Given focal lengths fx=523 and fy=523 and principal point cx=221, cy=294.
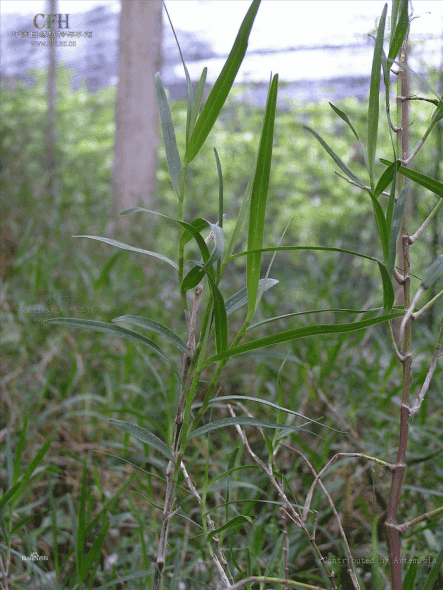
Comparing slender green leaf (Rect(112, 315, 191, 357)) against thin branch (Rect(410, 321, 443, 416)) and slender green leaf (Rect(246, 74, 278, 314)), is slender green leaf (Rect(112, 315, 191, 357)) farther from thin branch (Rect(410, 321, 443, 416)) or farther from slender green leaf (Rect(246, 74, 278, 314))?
thin branch (Rect(410, 321, 443, 416))

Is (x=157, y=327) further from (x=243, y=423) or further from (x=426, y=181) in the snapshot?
(x=426, y=181)

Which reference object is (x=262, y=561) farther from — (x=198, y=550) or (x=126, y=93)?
(x=126, y=93)

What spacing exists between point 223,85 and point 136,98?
262 centimetres

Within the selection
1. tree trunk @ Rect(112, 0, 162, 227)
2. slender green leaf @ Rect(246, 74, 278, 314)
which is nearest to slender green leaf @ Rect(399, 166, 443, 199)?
slender green leaf @ Rect(246, 74, 278, 314)

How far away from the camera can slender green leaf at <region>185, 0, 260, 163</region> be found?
1.07ft

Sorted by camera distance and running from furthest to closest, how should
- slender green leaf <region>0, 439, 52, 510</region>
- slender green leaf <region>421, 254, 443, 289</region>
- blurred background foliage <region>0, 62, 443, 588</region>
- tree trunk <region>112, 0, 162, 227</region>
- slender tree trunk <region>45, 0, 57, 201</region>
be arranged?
1. tree trunk <region>112, 0, 162, 227</region>
2. slender tree trunk <region>45, 0, 57, 201</region>
3. blurred background foliage <region>0, 62, 443, 588</region>
4. slender green leaf <region>0, 439, 52, 510</region>
5. slender green leaf <region>421, 254, 443, 289</region>

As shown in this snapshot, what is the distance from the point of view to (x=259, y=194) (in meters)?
0.35

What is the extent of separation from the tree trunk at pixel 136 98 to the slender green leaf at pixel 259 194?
94.8 inches

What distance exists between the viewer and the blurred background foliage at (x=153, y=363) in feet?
2.72

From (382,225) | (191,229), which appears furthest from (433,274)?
(191,229)

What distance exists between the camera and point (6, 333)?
4.37ft

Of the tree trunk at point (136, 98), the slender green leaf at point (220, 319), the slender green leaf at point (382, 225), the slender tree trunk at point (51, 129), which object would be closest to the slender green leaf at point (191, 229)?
the slender green leaf at point (220, 319)

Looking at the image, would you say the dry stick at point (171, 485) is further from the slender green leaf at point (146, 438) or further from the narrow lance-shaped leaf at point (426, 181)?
the narrow lance-shaped leaf at point (426, 181)

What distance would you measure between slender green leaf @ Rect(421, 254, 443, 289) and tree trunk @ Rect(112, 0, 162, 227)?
2.45 meters
